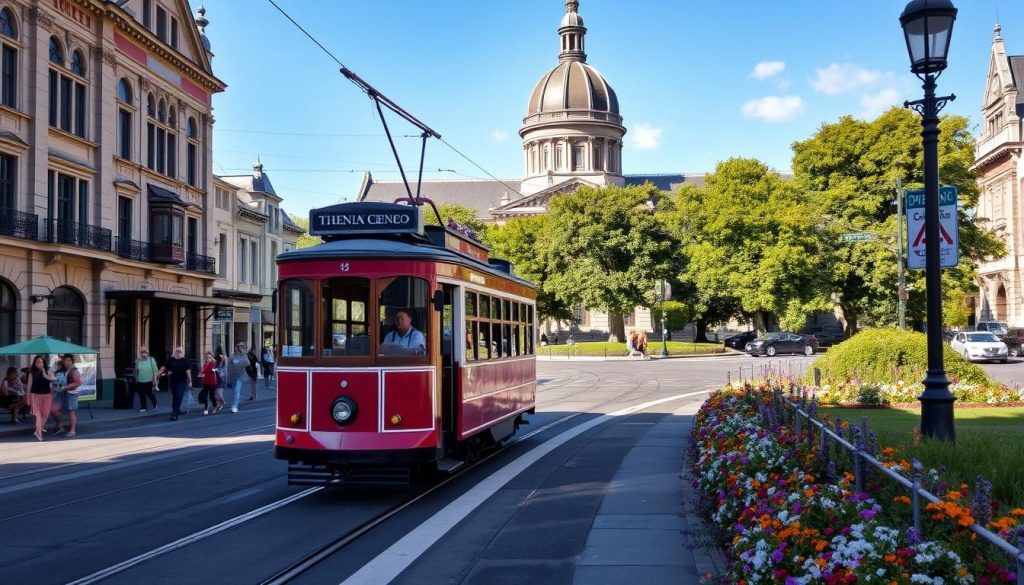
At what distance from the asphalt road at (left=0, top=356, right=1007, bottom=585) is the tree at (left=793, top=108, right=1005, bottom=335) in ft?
131

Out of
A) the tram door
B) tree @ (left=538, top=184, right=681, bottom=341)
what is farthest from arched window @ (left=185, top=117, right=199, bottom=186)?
tree @ (left=538, top=184, right=681, bottom=341)

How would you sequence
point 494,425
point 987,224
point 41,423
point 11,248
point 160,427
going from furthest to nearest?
point 987,224, point 11,248, point 160,427, point 41,423, point 494,425

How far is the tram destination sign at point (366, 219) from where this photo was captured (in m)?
11.5

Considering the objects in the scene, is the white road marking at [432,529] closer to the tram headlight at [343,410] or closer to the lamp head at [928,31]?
the tram headlight at [343,410]

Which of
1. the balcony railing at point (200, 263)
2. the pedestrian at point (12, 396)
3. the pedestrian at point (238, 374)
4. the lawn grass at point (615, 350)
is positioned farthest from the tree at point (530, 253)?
the pedestrian at point (12, 396)

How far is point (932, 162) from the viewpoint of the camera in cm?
1012

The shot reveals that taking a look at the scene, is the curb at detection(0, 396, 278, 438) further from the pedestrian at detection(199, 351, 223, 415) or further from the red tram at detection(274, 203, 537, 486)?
the red tram at detection(274, 203, 537, 486)

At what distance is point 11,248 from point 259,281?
28.6 meters

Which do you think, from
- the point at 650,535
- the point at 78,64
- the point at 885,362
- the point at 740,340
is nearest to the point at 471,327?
the point at 650,535

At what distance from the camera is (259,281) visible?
55.0 meters

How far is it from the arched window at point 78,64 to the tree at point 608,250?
4291 cm

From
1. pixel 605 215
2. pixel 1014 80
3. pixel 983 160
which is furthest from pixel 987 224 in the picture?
pixel 605 215

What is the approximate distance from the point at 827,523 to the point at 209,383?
72.3 ft

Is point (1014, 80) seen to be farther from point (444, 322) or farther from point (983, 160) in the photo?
point (444, 322)
